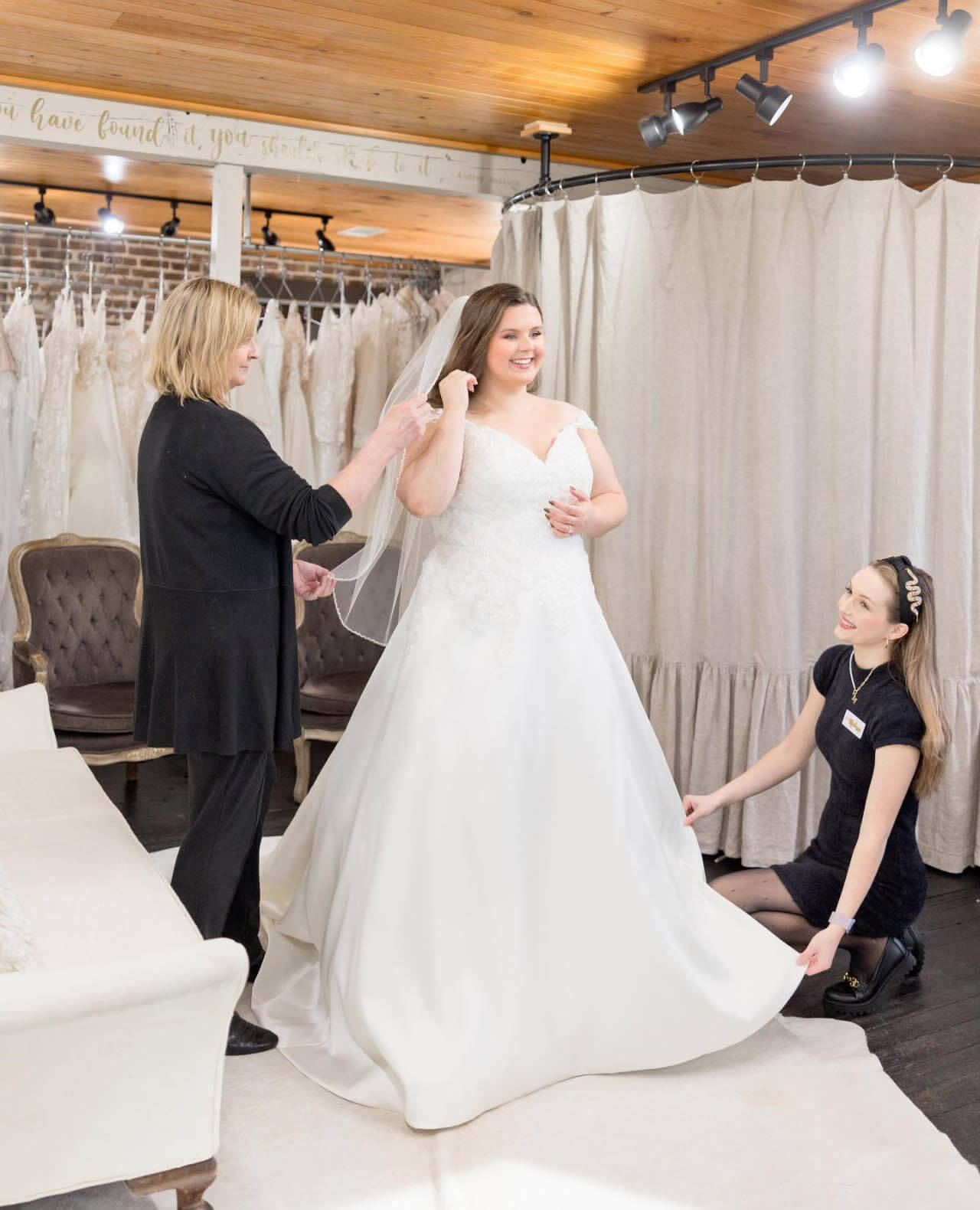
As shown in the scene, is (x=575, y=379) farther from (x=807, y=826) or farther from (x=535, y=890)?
(x=535, y=890)

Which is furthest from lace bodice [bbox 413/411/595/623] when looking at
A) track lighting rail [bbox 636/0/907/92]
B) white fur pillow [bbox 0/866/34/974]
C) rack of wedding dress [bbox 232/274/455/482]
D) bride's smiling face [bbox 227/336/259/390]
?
rack of wedding dress [bbox 232/274/455/482]

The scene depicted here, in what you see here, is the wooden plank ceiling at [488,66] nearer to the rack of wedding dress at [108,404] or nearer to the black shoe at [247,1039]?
the rack of wedding dress at [108,404]

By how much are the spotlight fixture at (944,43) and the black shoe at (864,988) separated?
2.20 metres

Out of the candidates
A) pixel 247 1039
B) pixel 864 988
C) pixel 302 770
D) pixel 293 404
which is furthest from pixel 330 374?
pixel 864 988

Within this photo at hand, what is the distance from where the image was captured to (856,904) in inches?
110

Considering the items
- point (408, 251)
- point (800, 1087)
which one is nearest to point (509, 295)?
point (800, 1087)

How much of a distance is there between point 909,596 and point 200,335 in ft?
5.64

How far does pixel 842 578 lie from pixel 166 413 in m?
2.32

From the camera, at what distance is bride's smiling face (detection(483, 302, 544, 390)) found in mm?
2871

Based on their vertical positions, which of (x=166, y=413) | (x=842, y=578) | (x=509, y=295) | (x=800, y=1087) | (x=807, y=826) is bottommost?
(x=800, y=1087)

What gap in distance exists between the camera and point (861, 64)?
332cm

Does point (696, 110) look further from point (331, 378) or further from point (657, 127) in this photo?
point (331, 378)

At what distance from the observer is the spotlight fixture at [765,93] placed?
3547 mm

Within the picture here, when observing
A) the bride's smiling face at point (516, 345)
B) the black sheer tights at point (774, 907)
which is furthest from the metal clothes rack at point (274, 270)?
the black sheer tights at point (774, 907)
